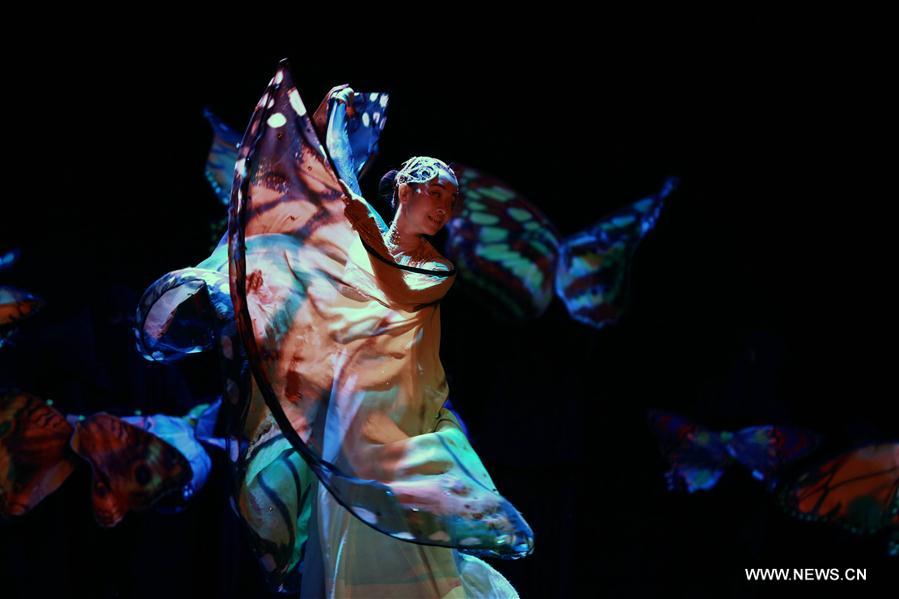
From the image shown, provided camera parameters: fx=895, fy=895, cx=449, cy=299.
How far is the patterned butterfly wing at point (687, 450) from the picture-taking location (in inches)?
112

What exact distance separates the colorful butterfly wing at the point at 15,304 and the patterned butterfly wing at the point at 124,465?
355 mm

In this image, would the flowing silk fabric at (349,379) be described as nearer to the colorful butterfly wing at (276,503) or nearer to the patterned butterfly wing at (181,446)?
the colorful butterfly wing at (276,503)

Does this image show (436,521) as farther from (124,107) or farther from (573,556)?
(124,107)

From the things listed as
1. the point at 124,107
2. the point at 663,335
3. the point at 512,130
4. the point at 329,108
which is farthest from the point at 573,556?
the point at 124,107

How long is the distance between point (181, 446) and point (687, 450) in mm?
1550

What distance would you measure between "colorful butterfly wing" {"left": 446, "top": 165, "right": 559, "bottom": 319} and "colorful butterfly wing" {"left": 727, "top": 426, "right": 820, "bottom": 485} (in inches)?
30.4

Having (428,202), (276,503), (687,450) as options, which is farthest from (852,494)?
(276,503)

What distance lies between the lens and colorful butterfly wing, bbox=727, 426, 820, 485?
2.86 m

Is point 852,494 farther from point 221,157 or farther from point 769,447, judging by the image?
point 221,157

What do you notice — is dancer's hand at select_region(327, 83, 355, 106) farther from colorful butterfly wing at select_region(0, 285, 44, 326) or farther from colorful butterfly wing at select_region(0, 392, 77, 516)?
colorful butterfly wing at select_region(0, 392, 77, 516)

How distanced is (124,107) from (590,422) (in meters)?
1.75

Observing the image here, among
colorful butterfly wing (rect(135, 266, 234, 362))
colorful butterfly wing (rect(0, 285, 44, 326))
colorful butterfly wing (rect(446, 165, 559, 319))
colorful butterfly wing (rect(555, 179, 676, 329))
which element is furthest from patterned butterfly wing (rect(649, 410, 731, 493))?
colorful butterfly wing (rect(0, 285, 44, 326))

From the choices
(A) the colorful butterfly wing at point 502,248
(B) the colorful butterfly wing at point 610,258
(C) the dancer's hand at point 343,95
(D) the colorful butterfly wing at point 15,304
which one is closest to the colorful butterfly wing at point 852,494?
(B) the colorful butterfly wing at point 610,258

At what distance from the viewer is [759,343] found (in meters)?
3.00
